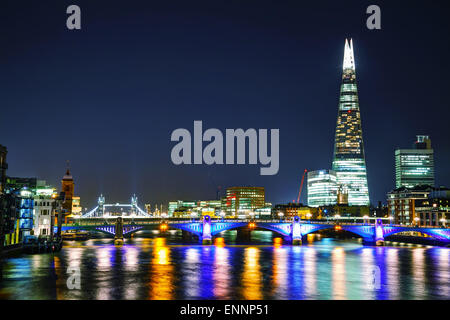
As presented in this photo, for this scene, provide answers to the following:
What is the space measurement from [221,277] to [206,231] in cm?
6345

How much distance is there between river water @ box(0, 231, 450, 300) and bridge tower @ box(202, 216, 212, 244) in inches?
1359

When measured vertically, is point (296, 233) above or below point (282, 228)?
below

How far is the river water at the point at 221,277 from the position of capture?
4825 cm

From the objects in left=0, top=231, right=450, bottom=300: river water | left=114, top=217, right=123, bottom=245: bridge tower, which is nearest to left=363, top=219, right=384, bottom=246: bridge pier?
left=0, top=231, right=450, bottom=300: river water

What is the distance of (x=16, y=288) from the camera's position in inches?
1919

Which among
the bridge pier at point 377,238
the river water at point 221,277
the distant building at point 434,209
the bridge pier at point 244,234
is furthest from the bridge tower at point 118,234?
the distant building at point 434,209

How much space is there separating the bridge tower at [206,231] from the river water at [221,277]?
34.5 metres

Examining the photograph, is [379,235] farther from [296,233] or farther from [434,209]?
[434,209]

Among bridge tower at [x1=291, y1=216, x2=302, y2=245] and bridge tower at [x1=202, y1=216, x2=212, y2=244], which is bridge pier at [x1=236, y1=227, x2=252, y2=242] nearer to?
bridge tower at [x1=291, y1=216, x2=302, y2=245]

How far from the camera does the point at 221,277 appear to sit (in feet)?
196

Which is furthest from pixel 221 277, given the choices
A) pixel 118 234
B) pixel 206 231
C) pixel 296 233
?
pixel 296 233

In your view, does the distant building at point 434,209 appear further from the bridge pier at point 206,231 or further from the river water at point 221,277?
the bridge pier at point 206,231
